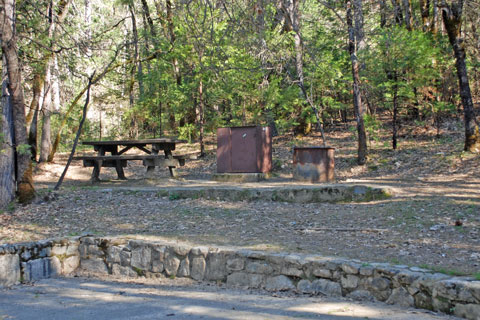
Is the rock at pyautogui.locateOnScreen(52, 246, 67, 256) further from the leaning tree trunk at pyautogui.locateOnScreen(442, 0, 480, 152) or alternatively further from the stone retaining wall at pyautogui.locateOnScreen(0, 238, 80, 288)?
the leaning tree trunk at pyautogui.locateOnScreen(442, 0, 480, 152)

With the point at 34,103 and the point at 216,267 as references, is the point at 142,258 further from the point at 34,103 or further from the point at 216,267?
the point at 34,103

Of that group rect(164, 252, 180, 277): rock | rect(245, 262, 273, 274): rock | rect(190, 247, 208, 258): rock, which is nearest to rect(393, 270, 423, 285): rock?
rect(245, 262, 273, 274): rock

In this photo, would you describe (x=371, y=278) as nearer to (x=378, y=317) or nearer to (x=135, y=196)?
(x=378, y=317)

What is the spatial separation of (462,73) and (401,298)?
9470 millimetres

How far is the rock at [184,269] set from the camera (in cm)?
592

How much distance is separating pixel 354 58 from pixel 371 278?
9794 millimetres

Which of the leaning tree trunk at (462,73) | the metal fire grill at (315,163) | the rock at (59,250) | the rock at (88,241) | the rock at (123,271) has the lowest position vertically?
the rock at (123,271)

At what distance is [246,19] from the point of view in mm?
4578

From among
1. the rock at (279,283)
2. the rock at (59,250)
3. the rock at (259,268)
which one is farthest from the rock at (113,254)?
the rock at (279,283)

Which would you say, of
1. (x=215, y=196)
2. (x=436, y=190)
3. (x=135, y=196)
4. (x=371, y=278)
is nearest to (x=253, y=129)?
(x=215, y=196)

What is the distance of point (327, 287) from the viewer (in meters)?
4.90

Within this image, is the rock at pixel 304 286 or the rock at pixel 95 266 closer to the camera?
the rock at pixel 304 286

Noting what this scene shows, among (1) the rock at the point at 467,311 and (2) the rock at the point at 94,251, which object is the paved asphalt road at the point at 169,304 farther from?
(2) the rock at the point at 94,251

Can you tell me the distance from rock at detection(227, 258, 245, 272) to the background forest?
17.3ft
